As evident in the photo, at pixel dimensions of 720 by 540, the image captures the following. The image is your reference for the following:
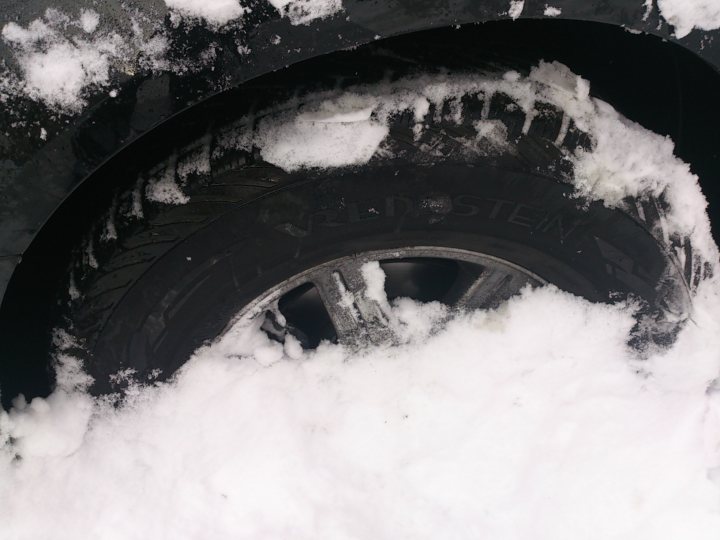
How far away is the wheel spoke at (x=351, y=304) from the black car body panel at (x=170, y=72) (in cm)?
65

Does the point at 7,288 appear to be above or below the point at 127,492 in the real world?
above

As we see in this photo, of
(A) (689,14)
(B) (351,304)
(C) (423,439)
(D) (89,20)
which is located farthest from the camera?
(C) (423,439)

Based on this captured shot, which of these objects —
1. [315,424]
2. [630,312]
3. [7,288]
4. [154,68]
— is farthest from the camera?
[315,424]

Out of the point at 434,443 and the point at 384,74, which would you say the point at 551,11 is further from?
the point at 434,443

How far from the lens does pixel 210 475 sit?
77.5 inches

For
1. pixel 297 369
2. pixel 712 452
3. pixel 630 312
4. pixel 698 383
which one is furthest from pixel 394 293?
pixel 712 452

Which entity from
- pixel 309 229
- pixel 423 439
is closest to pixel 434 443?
pixel 423 439

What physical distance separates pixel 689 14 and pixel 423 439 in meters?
1.47

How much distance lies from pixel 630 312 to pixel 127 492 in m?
1.70

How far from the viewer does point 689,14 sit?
128cm

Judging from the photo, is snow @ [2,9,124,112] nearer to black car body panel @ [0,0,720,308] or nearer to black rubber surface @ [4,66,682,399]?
black car body panel @ [0,0,720,308]

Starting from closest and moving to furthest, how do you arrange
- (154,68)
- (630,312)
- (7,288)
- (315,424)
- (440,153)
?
(154,68), (7,288), (440,153), (630,312), (315,424)

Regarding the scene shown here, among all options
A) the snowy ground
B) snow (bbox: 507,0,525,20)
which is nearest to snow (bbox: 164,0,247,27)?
snow (bbox: 507,0,525,20)

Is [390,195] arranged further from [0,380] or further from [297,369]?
[0,380]
